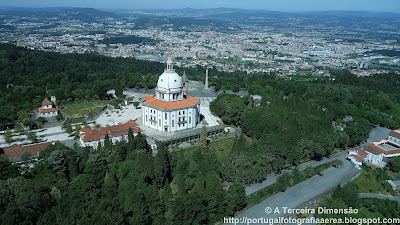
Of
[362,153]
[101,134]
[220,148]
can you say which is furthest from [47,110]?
[362,153]

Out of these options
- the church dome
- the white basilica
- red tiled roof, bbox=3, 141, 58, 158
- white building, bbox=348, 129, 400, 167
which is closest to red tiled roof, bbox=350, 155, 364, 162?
white building, bbox=348, 129, 400, 167

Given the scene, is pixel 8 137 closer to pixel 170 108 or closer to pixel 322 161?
pixel 170 108

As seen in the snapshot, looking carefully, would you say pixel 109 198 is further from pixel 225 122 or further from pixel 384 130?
pixel 384 130

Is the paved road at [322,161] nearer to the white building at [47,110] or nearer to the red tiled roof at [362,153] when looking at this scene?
the red tiled roof at [362,153]

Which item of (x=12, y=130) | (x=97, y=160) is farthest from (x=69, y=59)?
(x=97, y=160)

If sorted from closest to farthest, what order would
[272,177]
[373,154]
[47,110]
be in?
[272,177]
[373,154]
[47,110]

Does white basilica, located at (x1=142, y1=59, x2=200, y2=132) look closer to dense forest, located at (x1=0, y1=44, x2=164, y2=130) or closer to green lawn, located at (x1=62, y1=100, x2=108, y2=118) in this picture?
green lawn, located at (x1=62, y1=100, x2=108, y2=118)
